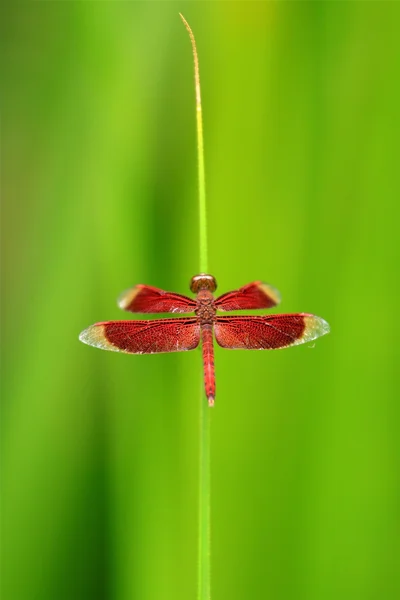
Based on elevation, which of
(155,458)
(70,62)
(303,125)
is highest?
(70,62)

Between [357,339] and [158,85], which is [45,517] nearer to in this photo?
[357,339]

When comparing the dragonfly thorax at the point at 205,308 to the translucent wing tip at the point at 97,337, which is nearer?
the translucent wing tip at the point at 97,337

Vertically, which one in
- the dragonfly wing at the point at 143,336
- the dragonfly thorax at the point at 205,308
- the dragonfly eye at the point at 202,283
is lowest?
the dragonfly wing at the point at 143,336

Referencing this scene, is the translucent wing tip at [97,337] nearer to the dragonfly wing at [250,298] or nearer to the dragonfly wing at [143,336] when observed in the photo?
the dragonfly wing at [143,336]

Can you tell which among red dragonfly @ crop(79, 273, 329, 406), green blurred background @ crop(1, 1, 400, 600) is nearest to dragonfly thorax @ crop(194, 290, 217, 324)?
red dragonfly @ crop(79, 273, 329, 406)

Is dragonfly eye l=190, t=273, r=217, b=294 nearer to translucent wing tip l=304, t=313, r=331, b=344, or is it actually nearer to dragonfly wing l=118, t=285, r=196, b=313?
dragonfly wing l=118, t=285, r=196, b=313

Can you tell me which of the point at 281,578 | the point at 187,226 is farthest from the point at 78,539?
the point at 187,226

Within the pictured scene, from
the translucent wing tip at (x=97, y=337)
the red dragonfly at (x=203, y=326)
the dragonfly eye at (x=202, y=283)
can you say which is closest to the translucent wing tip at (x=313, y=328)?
the red dragonfly at (x=203, y=326)

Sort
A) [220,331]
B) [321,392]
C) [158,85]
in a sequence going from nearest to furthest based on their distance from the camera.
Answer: [220,331] < [321,392] < [158,85]
